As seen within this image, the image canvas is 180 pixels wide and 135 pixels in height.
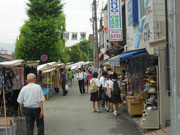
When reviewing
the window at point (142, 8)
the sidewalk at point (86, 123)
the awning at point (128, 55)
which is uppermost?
the window at point (142, 8)

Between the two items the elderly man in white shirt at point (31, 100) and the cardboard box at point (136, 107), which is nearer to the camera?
the elderly man in white shirt at point (31, 100)

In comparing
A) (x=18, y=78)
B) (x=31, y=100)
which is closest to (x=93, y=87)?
(x=18, y=78)

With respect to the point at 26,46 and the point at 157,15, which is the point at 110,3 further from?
the point at 26,46

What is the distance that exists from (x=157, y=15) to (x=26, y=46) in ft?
62.7

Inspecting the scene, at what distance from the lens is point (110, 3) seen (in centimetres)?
1312

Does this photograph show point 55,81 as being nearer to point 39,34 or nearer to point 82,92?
point 82,92

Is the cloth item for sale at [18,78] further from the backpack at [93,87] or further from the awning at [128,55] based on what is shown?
the awning at [128,55]

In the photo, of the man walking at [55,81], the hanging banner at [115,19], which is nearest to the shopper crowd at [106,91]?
the hanging banner at [115,19]

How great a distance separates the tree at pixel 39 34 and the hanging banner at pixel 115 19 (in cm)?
1186

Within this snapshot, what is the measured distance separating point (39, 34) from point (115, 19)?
13.5 m

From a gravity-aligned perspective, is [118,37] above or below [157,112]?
above

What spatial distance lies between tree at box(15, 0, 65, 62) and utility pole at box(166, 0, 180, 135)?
831 inches

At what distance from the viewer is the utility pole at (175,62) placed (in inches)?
155

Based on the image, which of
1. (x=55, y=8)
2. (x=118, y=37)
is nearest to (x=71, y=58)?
(x=55, y=8)
